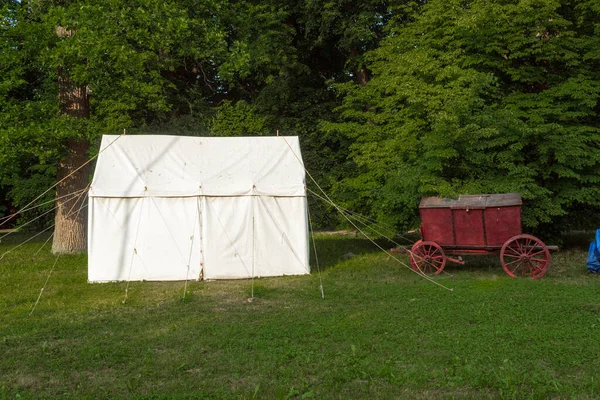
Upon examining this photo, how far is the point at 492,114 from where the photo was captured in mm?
13523

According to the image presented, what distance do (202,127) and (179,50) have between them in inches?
Answer: 269

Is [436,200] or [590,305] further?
[436,200]

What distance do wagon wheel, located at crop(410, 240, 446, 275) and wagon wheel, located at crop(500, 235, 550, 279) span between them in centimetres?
116

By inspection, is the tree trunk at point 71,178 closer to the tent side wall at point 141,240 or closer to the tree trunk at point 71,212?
the tree trunk at point 71,212

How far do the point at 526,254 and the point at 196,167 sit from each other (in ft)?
21.2

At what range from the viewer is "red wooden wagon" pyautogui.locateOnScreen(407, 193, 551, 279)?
11.5 meters

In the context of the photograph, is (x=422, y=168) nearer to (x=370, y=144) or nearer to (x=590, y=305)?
(x=370, y=144)

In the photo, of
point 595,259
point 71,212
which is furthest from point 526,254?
point 71,212

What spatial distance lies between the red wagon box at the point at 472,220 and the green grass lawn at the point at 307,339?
2.41ft

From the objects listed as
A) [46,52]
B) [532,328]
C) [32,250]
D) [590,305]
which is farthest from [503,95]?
[32,250]

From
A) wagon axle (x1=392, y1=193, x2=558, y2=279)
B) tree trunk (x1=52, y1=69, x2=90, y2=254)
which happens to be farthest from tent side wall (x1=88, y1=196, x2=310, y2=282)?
tree trunk (x1=52, y1=69, x2=90, y2=254)

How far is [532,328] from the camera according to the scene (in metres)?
7.57

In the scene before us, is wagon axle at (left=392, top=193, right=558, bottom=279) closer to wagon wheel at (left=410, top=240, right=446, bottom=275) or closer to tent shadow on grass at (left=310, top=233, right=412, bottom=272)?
wagon wheel at (left=410, top=240, right=446, bottom=275)

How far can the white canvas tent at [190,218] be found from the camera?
12016mm
